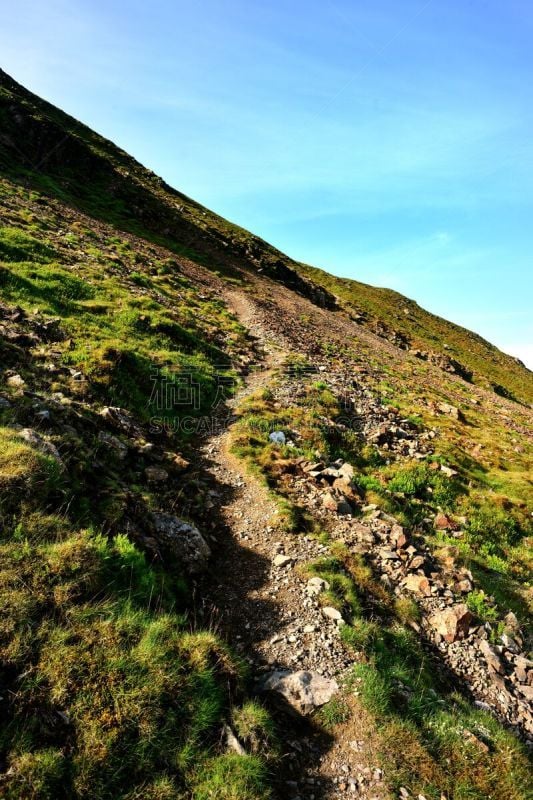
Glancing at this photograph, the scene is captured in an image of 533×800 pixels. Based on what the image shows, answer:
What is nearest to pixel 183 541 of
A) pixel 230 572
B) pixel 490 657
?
pixel 230 572

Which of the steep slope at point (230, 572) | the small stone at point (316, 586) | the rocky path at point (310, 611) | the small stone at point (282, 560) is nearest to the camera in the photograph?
the steep slope at point (230, 572)

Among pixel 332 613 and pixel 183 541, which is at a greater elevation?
pixel 332 613

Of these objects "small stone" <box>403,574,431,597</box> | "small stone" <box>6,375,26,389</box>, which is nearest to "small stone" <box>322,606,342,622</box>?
"small stone" <box>403,574,431,597</box>

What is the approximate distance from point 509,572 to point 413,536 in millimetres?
3029

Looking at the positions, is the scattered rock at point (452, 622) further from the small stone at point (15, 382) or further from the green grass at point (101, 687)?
the small stone at point (15, 382)

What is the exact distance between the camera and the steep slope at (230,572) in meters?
5.04

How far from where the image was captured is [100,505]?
812 cm

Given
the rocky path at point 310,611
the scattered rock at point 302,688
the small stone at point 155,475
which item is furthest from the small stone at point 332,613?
the small stone at point 155,475

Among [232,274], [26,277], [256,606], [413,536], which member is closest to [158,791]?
[256,606]

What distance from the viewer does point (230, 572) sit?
9.09 metres

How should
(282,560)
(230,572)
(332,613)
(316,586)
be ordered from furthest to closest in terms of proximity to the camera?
(282,560), (230,572), (316,586), (332,613)

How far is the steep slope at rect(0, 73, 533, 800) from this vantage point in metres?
5.04

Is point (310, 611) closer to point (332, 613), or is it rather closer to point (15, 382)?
point (332, 613)

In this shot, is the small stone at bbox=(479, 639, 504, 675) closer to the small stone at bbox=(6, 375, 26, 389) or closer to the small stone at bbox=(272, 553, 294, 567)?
the small stone at bbox=(272, 553, 294, 567)
